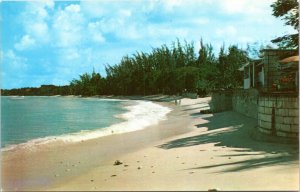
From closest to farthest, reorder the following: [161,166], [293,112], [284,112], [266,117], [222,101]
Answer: [161,166] → [293,112] → [284,112] → [266,117] → [222,101]

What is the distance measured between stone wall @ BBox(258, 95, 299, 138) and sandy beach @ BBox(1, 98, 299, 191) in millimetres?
634

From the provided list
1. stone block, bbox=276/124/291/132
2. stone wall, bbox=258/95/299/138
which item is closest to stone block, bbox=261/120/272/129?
stone wall, bbox=258/95/299/138

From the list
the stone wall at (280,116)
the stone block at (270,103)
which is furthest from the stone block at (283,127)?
the stone block at (270,103)

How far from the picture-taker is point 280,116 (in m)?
14.3

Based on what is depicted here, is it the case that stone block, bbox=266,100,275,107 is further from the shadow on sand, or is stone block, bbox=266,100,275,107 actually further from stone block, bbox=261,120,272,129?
the shadow on sand

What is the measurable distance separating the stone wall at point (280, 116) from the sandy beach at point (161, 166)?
25.0 inches

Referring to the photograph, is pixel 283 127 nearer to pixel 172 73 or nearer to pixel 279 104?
pixel 279 104

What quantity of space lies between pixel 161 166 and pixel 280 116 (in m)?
5.07

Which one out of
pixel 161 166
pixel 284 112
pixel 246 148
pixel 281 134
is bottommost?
pixel 161 166

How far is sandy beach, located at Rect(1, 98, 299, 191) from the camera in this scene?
908 cm

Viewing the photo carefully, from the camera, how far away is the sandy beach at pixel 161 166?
29.8 ft

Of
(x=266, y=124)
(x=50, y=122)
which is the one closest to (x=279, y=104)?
(x=266, y=124)

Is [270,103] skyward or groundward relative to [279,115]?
skyward

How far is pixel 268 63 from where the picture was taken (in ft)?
101
